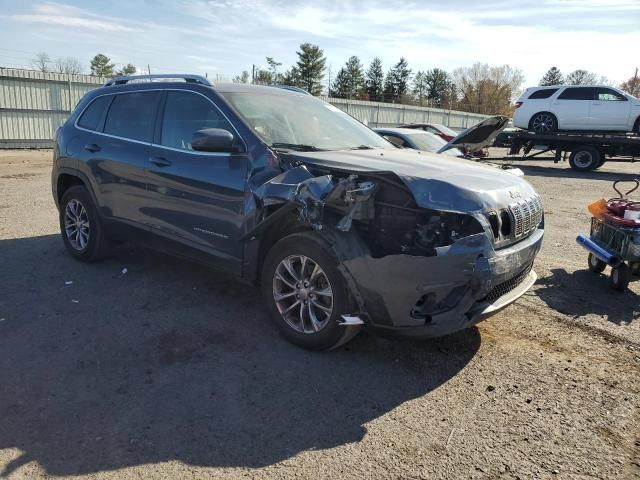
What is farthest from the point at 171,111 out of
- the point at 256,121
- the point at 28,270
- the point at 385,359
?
the point at 385,359

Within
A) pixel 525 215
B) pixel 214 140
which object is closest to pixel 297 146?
pixel 214 140

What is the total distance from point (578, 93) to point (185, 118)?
17849 millimetres

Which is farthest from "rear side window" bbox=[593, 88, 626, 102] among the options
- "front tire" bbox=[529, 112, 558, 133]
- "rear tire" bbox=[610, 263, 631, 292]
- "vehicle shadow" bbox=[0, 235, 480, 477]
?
"vehicle shadow" bbox=[0, 235, 480, 477]

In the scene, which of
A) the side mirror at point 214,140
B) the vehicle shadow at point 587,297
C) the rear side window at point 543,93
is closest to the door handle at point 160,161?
the side mirror at point 214,140

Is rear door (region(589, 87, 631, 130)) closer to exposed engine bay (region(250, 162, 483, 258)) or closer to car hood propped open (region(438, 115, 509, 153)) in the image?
car hood propped open (region(438, 115, 509, 153))

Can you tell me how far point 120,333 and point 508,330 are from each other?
3.12 meters

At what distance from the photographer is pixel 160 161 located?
463cm

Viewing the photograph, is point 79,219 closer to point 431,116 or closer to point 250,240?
point 250,240

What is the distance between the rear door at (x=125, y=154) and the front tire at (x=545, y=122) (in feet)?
57.3

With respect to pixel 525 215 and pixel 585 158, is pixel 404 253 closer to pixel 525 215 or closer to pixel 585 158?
pixel 525 215

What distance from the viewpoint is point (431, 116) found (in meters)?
36.6

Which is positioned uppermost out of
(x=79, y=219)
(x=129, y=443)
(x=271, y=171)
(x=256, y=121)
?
(x=256, y=121)

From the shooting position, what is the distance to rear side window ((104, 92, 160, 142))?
193 inches

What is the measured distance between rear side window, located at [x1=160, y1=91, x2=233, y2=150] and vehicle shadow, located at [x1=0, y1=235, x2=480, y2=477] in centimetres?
144
